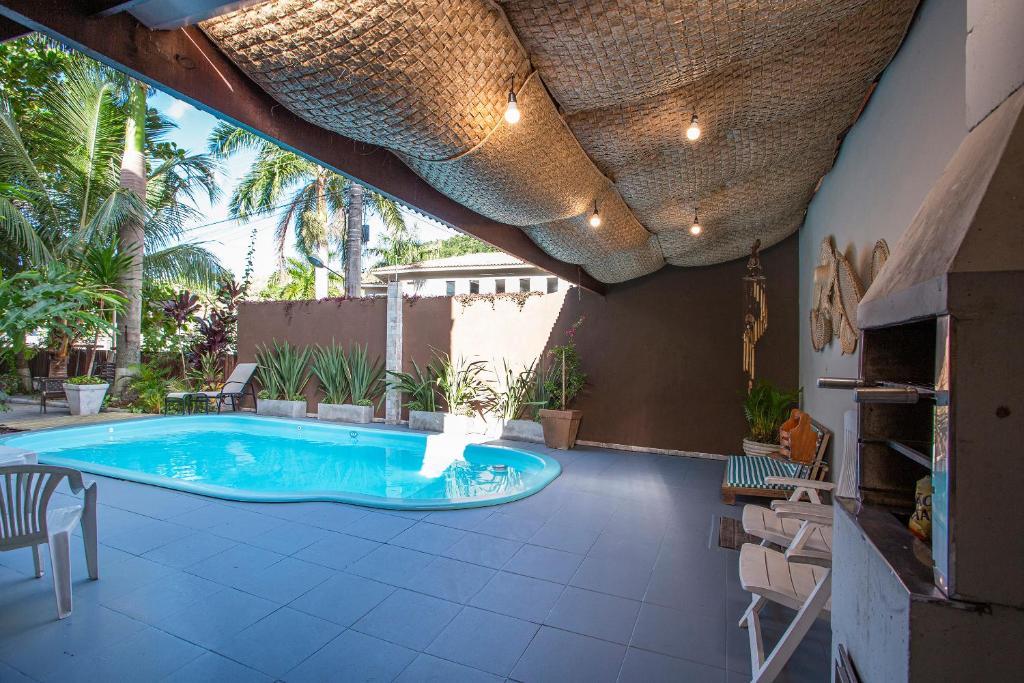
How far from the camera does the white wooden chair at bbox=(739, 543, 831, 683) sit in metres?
1.93

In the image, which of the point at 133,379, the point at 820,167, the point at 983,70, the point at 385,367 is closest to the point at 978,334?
the point at 983,70

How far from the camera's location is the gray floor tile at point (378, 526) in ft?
11.8

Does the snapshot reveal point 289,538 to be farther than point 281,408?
No

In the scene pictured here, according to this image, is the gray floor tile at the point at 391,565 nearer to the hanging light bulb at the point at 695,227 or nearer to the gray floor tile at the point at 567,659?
the gray floor tile at the point at 567,659

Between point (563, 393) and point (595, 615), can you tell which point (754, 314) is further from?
point (595, 615)

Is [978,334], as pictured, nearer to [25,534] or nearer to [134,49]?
[134,49]

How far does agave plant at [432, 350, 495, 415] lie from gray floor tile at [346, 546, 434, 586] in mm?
4342

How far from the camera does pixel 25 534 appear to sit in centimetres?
247

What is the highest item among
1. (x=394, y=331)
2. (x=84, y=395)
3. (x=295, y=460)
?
(x=394, y=331)

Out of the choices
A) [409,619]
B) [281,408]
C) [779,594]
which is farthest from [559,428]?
[281,408]

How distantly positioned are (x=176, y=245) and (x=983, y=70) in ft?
44.2

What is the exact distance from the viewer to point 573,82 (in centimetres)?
226

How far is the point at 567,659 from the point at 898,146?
2893mm

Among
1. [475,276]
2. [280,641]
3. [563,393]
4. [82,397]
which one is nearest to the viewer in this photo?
[280,641]
